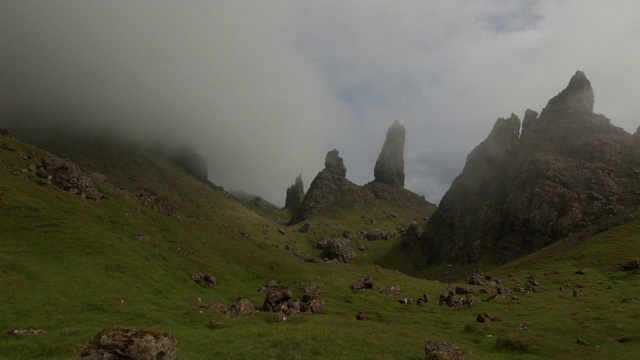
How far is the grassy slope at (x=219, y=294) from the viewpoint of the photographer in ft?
122

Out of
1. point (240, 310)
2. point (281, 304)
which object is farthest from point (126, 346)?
point (281, 304)

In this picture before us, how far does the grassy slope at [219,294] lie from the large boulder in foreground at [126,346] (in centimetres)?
661

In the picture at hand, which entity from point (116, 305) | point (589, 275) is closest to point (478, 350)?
point (116, 305)

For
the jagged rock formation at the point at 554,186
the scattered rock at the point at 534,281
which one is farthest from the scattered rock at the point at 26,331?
the jagged rock formation at the point at 554,186

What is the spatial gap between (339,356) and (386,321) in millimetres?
38240

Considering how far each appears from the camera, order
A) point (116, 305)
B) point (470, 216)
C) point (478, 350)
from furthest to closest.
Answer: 1. point (470, 216)
2. point (116, 305)
3. point (478, 350)

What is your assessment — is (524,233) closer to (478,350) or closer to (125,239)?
(478,350)

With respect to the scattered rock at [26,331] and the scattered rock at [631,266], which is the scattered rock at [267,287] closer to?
the scattered rock at [26,331]

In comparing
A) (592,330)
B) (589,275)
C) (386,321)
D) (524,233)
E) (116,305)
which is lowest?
(116,305)

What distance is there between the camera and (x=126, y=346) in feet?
72.7

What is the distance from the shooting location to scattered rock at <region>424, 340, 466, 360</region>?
100ft

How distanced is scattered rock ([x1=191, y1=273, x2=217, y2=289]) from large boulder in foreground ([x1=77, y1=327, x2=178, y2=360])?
213 ft

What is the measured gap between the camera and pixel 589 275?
105m

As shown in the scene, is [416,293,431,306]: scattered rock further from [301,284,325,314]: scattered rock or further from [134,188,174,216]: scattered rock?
[134,188,174,216]: scattered rock
